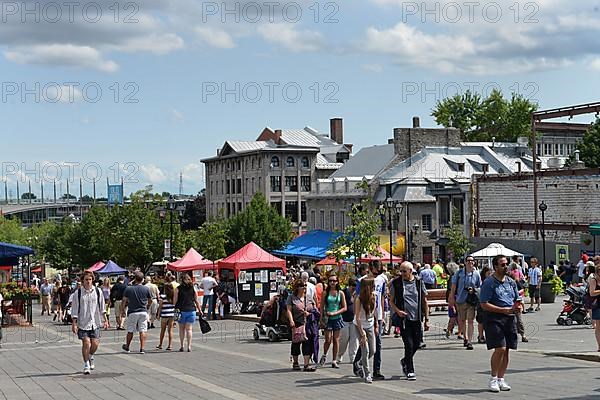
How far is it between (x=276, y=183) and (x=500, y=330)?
8187 cm

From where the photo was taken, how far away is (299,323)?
1549cm

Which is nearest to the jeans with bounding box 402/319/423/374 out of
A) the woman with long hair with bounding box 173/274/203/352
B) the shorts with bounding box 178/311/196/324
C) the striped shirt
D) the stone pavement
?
the stone pavement

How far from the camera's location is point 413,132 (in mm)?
73438

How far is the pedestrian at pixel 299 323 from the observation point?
15378 millimetres

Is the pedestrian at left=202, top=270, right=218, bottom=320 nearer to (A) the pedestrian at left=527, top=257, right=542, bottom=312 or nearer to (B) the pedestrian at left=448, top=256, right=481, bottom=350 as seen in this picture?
(A) the pedestrian at left=527, top=257, right=542, bottom=312

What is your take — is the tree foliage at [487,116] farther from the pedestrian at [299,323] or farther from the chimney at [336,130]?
the pedestrian at [299,323]

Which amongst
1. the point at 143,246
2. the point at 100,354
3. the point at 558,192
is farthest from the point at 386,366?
the point at 143,246

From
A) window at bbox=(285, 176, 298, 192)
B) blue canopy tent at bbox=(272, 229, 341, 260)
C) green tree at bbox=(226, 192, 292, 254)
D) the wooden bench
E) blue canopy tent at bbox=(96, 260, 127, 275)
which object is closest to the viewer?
the wooden bench

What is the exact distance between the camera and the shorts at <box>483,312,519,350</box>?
39.1 feet

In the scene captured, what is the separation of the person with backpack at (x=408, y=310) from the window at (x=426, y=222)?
50.1 m

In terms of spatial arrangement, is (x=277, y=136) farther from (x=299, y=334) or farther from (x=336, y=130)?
(x=299, y=334)

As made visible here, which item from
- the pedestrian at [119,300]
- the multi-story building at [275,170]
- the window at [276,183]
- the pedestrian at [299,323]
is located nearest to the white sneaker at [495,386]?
the pedestrian at [299,323]

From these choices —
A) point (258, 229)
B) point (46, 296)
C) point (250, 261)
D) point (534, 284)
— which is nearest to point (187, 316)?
point (534, 284)

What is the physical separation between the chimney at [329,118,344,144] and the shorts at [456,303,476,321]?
94.1 m
